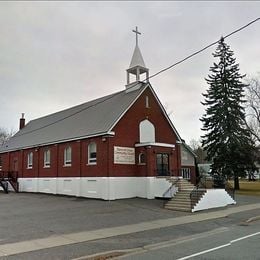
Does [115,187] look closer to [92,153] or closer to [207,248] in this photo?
[92,153]

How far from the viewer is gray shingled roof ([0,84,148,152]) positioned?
1115 inches

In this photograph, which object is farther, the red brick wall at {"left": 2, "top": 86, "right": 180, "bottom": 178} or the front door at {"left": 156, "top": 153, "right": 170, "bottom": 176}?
the front door at {"left": 156, "top": 153, "right": 170, "bottom": 176}

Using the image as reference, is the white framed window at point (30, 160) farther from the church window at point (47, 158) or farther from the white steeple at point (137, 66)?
the white steeple at point (137, 66)

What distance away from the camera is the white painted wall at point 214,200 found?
874 inches

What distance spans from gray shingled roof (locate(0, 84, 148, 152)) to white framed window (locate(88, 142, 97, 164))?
959 mm

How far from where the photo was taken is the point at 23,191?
3684 centimetres

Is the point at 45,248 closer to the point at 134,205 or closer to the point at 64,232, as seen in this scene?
the point at 64,232

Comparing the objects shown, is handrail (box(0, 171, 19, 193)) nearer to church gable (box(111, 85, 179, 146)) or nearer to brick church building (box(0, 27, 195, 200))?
brick church building (box(0, 27, 195, 200))

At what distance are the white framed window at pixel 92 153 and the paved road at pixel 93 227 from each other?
527cm

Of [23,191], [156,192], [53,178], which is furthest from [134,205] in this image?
[23,191]

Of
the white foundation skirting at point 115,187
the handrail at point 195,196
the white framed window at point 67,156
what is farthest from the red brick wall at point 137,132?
the white framed window at point 67,156

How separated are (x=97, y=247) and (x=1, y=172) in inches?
1348

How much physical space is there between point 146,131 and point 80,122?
262 inches

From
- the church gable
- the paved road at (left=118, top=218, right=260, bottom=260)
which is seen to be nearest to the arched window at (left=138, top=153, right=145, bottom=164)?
the church gable
